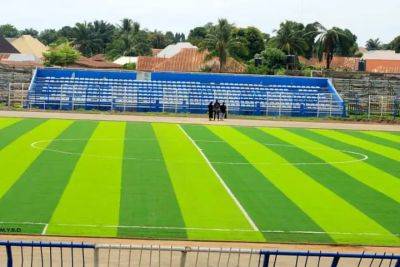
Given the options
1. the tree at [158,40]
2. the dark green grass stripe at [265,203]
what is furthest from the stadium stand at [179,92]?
the tree at [158,40]

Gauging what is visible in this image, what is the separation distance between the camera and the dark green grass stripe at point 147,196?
1612 centimetres

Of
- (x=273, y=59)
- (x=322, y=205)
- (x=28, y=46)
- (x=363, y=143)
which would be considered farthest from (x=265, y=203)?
(x=28, y=46)

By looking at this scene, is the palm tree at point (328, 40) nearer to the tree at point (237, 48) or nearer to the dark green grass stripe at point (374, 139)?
the tree at point (237, 48)

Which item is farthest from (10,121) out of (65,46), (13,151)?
(65,46)

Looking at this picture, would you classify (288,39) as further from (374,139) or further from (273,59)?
(374,139)

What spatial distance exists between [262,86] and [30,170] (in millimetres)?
37734

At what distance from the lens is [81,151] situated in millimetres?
28422

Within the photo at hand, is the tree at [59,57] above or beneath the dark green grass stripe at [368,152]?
above

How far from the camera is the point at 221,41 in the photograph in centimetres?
8331

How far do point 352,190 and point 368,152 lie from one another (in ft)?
33.9

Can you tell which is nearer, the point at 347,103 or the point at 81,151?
the point at 81,151

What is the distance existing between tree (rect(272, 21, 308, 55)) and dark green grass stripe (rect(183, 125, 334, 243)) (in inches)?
2560

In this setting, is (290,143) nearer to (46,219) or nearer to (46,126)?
(46,126)

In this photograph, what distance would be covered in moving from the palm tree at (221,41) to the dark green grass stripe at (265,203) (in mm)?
54563
